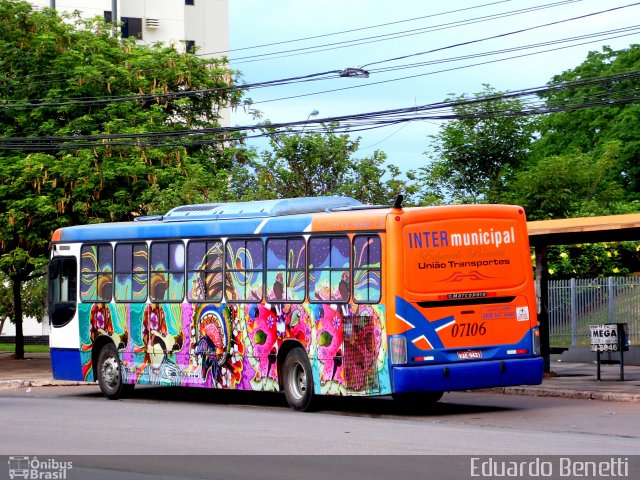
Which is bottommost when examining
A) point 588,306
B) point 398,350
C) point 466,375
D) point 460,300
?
point 466,375

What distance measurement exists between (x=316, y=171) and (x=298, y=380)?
19.1 m

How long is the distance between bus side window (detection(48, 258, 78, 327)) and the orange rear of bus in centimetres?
859

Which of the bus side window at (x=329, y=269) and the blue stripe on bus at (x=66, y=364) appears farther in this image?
the blue stripe on bus at (x=66, y=364)

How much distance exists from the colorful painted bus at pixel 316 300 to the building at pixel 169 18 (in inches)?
1650

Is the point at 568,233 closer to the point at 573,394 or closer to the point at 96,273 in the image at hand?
the point at 573,394

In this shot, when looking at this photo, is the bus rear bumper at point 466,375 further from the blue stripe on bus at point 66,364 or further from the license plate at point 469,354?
the blue stripe on bus at point 66,364

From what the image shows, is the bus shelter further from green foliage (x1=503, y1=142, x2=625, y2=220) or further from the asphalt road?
green foliage (x1=503, y1=142, x2=625, y2=220)

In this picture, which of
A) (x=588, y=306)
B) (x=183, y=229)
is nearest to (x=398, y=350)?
(x=183, y=229)

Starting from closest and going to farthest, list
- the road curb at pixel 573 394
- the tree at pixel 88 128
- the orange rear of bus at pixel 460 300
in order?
the orange rear of bus at pixel 460 300 < the road curb at pixel 573 394 < the tree at pixel 88 128

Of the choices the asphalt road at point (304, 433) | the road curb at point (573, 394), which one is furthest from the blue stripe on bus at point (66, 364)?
the road curb at point (573, 394)

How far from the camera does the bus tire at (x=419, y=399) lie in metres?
20.9

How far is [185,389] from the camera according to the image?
2700cm
